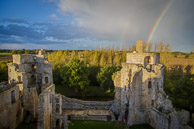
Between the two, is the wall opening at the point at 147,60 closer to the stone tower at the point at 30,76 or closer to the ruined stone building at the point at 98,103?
the ruined stone building at the point at 98,103

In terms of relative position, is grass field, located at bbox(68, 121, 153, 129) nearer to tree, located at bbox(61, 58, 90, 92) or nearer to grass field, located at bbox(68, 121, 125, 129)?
grass field, located at bbox(68, 121, 125, 129)

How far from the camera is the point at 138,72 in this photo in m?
15.6

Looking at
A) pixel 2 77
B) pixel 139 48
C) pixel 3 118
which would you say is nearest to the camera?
pixel 3 118

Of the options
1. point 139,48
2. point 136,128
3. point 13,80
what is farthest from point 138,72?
point 13,80

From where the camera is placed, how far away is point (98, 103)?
67.7 feet

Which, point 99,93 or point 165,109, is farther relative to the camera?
point 99,93

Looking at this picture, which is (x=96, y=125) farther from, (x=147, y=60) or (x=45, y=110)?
(x=147, y=60)

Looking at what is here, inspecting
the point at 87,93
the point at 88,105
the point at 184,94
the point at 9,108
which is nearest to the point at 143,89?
the point at 88,105

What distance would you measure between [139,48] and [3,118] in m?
17.7

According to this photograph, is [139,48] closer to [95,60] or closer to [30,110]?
[30,110]

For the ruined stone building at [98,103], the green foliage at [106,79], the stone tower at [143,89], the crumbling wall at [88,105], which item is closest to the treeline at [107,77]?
the green foliage at [106,79]

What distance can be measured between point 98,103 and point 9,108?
11715mm

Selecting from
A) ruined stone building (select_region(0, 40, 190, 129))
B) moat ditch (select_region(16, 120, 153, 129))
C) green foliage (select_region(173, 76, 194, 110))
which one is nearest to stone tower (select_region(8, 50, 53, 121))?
ruined stone building (select_region(0, 40, 190, 129))

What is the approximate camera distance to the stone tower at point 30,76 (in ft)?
58.7
